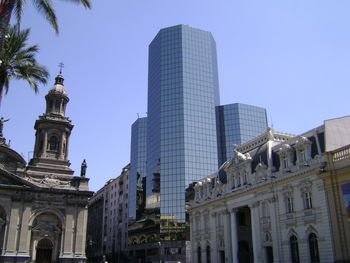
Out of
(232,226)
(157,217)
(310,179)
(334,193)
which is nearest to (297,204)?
(310,179)

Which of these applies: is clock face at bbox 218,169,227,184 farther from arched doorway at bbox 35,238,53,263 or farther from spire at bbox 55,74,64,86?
spire at bbox 55,74,64,86

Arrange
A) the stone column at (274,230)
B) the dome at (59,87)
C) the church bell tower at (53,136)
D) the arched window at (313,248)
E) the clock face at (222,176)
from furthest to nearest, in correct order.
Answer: the dome at (59,87)
the church bell tower at (53,136)
the clock face at (222,176)
the stone column at (274,230)
the arched window at (313,248)

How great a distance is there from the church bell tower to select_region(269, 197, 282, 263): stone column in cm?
3427

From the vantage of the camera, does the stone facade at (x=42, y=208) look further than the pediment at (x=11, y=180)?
No

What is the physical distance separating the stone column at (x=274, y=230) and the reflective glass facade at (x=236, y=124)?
7558cm

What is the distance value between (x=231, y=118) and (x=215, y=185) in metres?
71.1

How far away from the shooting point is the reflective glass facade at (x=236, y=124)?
12254 cm

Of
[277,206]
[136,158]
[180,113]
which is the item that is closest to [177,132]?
[180,113]

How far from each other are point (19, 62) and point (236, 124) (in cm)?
10469

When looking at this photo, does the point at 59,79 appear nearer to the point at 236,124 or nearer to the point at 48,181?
the point at 48,181

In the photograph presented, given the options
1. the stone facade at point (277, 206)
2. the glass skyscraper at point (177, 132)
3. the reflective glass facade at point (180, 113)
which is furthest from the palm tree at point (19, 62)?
the reflective glass facade at point (180, 113)

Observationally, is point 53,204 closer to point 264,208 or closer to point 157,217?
point 264,208

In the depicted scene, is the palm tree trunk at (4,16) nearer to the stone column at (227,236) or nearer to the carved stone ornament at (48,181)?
the stone column at (227,236)

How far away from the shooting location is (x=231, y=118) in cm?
12625
